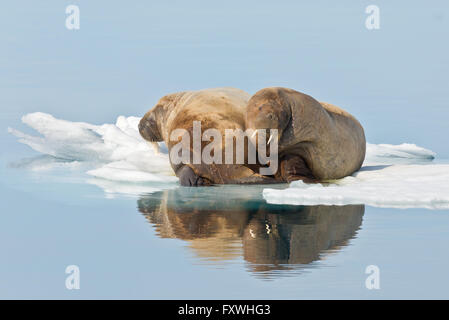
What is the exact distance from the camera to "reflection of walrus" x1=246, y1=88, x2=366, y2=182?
27.1ft

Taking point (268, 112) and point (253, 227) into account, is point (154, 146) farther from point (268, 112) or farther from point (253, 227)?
point (253, 227)

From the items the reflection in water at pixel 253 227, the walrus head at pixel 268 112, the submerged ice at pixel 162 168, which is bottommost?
the submerged ice at pixel 162 168

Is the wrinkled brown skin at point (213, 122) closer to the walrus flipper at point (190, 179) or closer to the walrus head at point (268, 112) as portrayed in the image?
the walrus flipper at point (190, 179)

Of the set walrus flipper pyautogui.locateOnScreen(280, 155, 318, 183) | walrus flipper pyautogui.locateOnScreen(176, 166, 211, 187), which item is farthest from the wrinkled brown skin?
walrus flipper pyautogui.locateOnScreen(280, 155, 318, 183)

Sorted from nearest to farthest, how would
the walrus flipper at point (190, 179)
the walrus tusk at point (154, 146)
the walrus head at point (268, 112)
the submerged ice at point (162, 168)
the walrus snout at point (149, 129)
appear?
the submerged ice at point (162, 168) < the walrus head at point (268, 112) < the walrus flipper at point (190, 179) < the walrus snout at point (149, 129) < the walrus tusk at point (154, 146)

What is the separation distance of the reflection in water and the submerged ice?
440mm

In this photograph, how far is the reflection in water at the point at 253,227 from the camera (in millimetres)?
4473

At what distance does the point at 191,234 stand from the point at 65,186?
353 centimetres

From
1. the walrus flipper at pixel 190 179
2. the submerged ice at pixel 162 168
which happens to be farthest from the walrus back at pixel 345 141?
the walrus flipper at pixel 190 179

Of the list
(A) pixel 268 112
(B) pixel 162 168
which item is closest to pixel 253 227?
(A) pixel 268 112

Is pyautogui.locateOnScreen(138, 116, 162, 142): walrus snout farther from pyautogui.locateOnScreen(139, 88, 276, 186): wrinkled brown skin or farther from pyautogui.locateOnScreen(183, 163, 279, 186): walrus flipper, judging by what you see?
pyautogui.locateOnScreen(183, 163, 279, 186): walrus flipper

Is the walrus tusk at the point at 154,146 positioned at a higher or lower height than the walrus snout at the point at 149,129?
lower

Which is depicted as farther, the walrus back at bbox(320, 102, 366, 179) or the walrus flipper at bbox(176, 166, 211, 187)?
the walrus back at bbox(320, 102, 366, 179)

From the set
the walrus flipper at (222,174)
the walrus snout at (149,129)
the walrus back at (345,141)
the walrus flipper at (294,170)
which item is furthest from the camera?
the walrus snout at (149,129)
